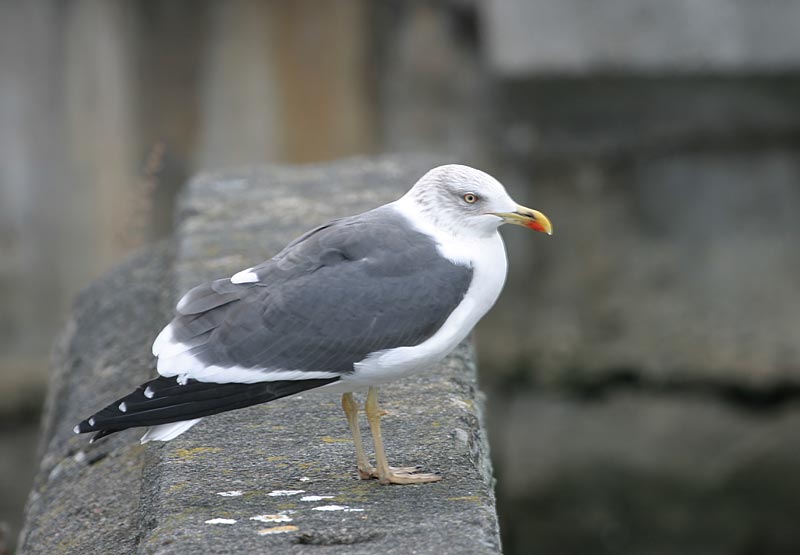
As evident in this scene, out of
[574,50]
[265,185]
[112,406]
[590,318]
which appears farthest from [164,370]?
[590,318]

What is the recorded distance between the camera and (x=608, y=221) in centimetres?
592

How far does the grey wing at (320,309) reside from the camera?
8.37 ft

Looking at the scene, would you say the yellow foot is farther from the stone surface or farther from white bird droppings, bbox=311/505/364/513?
the stone surface

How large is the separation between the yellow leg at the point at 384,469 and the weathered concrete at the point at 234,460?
0.8 inches

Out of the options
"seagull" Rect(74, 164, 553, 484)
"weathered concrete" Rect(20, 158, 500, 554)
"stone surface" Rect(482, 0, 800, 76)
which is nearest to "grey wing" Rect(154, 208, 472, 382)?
"seagull" Rect(74, 164, 553, 484)

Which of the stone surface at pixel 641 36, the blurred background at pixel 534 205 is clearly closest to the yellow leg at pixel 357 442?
the stone surface at pixel 641 36

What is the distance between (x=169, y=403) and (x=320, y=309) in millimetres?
368

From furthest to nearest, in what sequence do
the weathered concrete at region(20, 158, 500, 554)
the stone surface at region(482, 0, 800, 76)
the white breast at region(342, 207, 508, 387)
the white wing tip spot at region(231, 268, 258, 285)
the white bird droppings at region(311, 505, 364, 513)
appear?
the stone surface at region(482, 0, 800, 76) < the white wing tip spot at region(231, 268, 258, 285) < the white breast at region(342, 207, 508, 387) < the white bird droppings at region(311, 505, 364, 513) < the weathered concrete at region(20, 158, 500, 554)

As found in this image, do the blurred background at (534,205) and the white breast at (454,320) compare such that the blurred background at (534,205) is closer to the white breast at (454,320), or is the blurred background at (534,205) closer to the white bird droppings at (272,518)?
the white breast at (454,320)

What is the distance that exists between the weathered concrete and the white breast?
227mm

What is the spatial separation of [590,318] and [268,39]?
6.34 ft

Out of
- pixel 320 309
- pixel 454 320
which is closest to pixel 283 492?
pixel 320 309

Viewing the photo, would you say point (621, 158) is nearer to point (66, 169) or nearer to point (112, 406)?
point (66, 169)

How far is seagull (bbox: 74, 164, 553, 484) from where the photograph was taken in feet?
8.19
